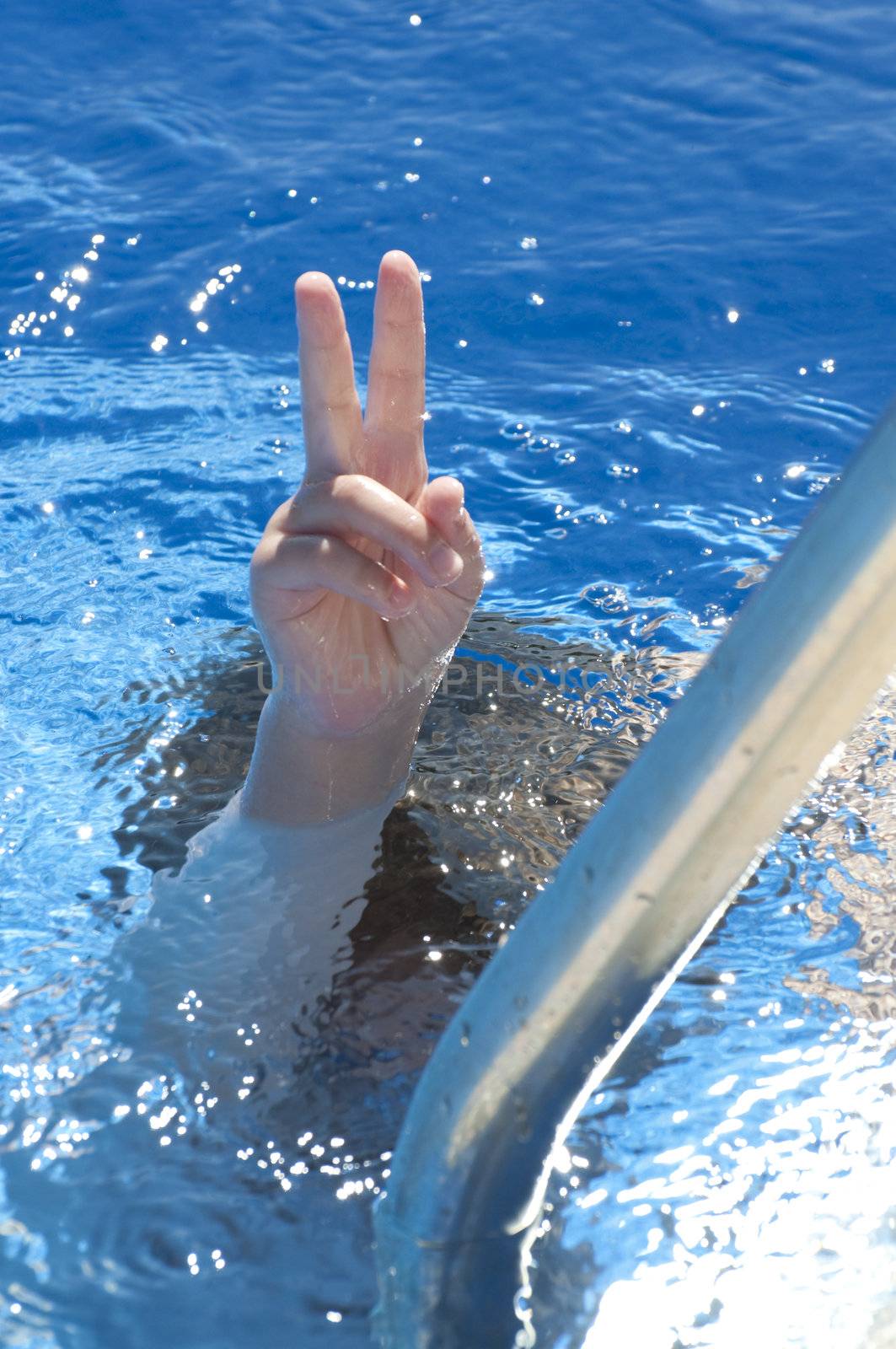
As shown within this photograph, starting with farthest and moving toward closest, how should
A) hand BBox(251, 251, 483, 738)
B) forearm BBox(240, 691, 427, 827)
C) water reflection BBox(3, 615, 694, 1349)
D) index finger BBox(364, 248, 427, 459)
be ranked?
forearm BBox(240, 691, 427, 827), index finger BBox(364, 248, 427, 459), hand BBox(251, 251, 483, 738), water reflection BBox(3, 615, 694, 1349)

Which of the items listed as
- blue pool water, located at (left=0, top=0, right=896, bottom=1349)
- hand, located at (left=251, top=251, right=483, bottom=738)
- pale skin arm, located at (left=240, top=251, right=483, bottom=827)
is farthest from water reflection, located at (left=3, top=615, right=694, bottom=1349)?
hand, located at (left=251, top=251, right=483, bottom=738)

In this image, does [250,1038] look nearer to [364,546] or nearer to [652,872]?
[364,546]

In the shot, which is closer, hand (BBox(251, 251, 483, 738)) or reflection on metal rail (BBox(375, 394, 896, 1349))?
reflection on metal rail (BBox(375, 394, 896, 1349))

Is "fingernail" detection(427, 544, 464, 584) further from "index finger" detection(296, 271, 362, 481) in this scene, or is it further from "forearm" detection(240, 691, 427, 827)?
"forearm" detection(240, 691, 427, 827)

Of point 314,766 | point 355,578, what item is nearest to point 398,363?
point 355,578

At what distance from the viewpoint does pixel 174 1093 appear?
141 centimetres

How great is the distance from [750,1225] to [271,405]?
2.42 metres

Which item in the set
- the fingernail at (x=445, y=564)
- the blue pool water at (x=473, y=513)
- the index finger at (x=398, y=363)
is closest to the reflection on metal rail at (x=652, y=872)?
the blue pool water at (x=473, y=513)

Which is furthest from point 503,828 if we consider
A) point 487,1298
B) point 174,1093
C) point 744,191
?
point 744,191

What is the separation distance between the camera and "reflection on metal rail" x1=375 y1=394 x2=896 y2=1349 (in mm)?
549

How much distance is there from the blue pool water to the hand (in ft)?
0.86

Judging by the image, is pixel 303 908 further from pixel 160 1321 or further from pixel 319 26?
pixel 319 26

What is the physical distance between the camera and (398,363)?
1.58 metres

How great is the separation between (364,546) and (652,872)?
1.04 meters
